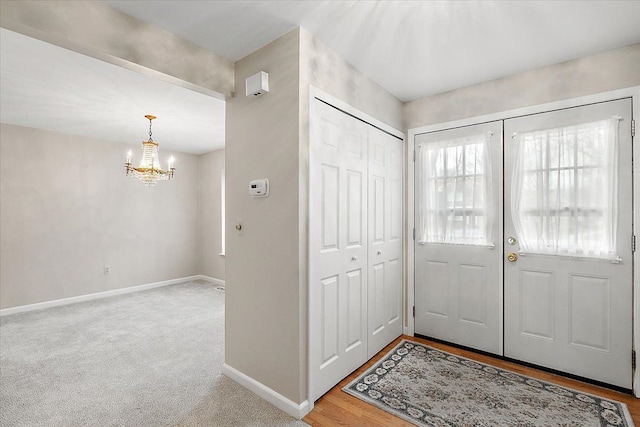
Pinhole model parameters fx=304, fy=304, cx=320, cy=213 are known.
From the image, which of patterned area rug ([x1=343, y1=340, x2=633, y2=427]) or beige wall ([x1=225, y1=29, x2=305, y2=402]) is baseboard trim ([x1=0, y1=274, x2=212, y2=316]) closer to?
beige wall ([x1=225, y1=29, x2=305, y2=402])

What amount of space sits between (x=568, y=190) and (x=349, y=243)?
1842mm

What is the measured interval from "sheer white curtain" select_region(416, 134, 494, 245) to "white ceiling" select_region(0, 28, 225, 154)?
96.3 inches

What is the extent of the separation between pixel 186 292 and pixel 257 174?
13.0 ft

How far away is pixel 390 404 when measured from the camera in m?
2.13

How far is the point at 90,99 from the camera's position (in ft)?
10.8

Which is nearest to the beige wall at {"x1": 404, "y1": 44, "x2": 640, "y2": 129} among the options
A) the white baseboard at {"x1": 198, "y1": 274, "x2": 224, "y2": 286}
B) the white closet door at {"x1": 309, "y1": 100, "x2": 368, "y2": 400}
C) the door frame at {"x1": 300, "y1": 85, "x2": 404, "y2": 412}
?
the door frame at {"x1": 300, "y1": 85, "x2": 404, "y2": 412}

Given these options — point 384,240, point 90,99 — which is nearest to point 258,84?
point 384,240

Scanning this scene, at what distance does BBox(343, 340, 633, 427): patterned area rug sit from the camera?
1.97 m

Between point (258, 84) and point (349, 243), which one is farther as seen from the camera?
point (349, 243)

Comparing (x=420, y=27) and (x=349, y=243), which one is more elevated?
(x=420, y=27)

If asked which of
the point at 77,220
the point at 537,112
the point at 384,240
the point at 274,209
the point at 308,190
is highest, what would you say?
the point at 537,112

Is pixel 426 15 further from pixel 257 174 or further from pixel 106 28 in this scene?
pixel 106 28

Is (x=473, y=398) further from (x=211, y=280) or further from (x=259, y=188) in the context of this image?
(x=211, y=280)

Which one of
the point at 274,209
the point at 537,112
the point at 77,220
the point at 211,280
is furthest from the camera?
the point at 211,280
